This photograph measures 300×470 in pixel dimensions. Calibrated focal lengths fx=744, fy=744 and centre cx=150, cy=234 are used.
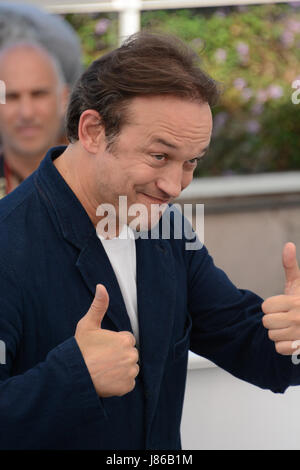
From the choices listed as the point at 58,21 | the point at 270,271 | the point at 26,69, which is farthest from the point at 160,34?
the point at 270,271

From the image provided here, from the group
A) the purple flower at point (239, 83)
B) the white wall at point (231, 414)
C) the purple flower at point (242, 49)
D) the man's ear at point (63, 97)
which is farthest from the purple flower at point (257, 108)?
the white wall at point (231, 414)

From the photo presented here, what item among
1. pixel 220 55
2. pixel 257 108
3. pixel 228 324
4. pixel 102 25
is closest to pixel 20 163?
pixel 102 25

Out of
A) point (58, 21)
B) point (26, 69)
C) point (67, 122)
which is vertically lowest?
point (67, 122)

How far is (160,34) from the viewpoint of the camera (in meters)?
1.63

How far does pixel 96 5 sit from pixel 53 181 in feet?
7.09

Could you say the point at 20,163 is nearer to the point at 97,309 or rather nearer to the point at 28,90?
the point at 28,90

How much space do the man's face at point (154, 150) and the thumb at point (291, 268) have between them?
0.27 meters

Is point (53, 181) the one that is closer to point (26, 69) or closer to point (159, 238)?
A: point (159, 238)

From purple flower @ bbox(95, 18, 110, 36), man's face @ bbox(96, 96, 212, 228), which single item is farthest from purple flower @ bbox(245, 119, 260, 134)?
man's face @ bbox(96, 96, 212, 228)

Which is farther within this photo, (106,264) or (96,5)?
(96,5)

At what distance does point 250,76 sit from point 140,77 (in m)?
3.46

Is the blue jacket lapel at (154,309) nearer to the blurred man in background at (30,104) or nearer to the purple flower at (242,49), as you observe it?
the blurred man in background at (30,104)

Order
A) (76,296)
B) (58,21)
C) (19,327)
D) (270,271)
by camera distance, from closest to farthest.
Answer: (19,327), (76,296), (58,21), (270,271)

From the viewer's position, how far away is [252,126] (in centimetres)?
499
